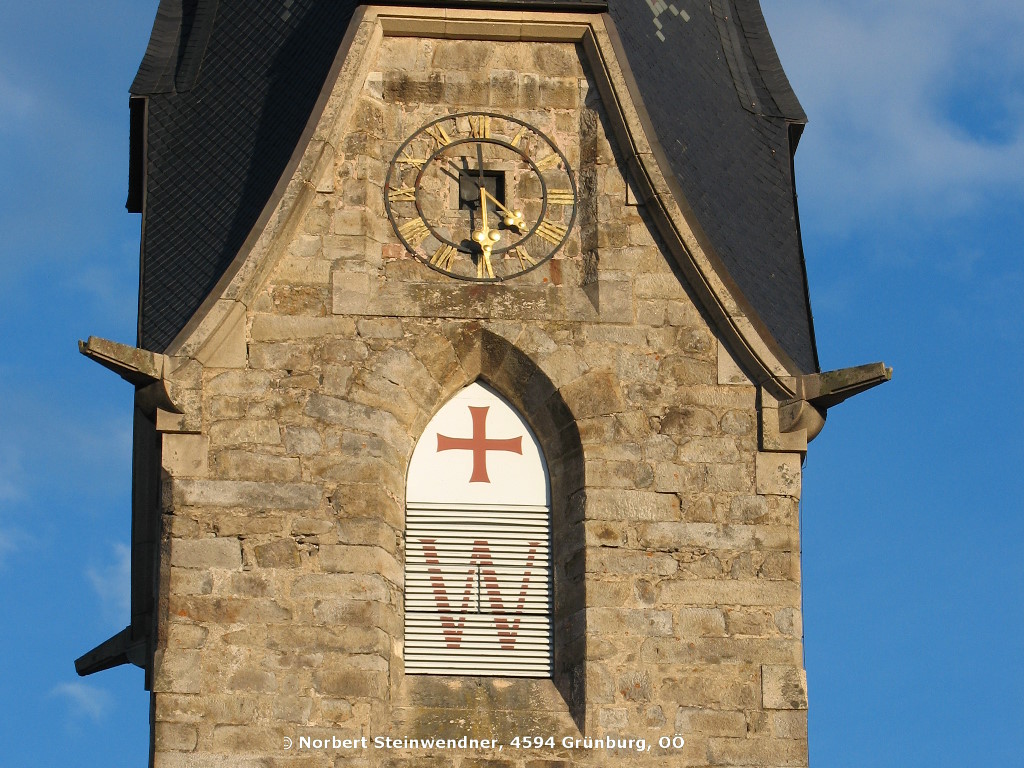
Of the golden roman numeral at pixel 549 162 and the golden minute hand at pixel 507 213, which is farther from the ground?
the golden roman numeral at pixel 549 162

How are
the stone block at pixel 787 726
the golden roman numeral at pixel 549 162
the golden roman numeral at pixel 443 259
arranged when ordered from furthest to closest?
1. the golden roman numeral at pixel 549 162
2. the golden roman numeral at pixel 443 259
3. the stone block at pixel 787 726

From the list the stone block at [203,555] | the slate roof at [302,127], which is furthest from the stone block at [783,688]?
the stone block at [203,555]

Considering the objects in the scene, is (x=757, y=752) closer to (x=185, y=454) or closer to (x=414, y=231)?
(x=185, y=454)

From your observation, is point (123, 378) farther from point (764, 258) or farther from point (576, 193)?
point (764, 258)

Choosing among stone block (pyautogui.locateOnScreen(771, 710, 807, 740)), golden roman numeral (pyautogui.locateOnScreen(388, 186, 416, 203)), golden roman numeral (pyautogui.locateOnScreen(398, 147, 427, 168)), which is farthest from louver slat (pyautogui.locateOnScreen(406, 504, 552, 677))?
golden roman numeral (pyautogui.locateOnScreen(398, 147, 427, 168))

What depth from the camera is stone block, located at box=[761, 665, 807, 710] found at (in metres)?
21.4

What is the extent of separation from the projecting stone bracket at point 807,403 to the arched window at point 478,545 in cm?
159

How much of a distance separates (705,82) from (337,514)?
208 inches

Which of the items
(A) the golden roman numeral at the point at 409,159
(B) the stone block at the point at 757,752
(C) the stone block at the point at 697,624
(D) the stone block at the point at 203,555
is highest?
(A) the golden roman numeral at the point at 409,159

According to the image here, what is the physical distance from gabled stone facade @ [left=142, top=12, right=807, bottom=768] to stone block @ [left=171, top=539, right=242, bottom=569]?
15 millimetres

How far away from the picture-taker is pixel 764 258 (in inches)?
942

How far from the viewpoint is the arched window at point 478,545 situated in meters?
21.8

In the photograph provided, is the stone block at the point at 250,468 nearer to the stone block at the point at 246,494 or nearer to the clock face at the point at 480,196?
the stone block at the point at 246,494

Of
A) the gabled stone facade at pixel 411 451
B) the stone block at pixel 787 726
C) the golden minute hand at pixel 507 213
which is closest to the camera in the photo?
the gabled stone facade at pixel 411 451
